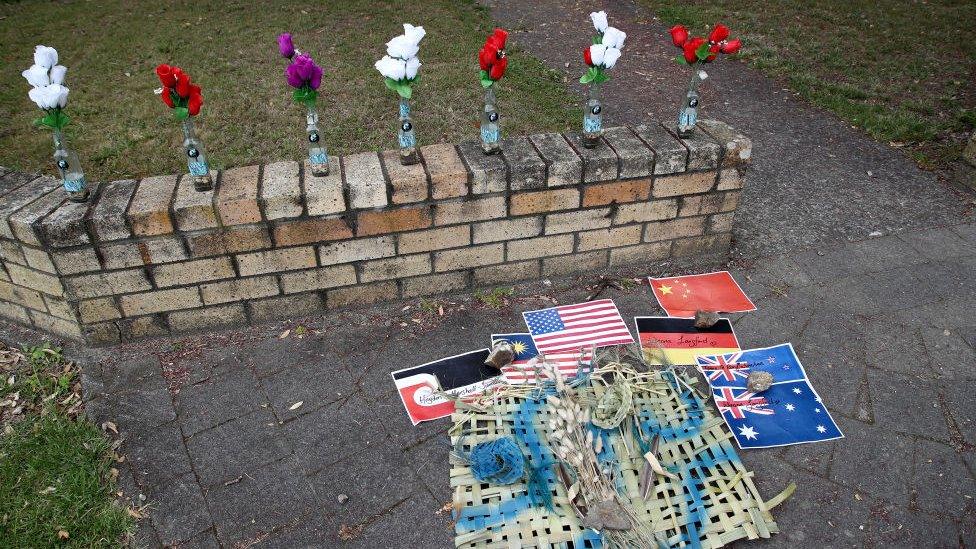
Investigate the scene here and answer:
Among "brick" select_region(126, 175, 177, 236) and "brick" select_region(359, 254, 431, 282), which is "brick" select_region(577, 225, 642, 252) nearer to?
"brick" select_region(359, 254, 431, 282)

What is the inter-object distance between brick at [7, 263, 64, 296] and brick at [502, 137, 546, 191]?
236 cm

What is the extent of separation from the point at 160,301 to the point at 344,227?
3.46ft

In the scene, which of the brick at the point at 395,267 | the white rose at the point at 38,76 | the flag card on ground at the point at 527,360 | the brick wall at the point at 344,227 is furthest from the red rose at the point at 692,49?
the white rose at the point at 38,76

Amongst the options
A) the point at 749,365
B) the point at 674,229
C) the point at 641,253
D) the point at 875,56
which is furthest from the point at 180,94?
the point at 875,56

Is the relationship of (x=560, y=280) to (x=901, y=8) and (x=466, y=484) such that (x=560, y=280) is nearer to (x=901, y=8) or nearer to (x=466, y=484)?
(x=466, y=484)

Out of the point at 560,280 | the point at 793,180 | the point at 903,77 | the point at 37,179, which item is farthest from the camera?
the point at 903,77

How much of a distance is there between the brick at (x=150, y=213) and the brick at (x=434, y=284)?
1.26m

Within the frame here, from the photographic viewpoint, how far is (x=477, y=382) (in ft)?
11.0

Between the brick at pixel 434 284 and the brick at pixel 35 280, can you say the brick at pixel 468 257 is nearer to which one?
the brick at pixel 434 284

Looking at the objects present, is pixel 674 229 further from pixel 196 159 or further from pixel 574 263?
pixel 196 159

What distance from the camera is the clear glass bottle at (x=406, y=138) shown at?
3467 millimetres

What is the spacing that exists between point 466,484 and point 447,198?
1472 mm

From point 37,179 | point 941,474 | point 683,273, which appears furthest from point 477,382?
point 37,179

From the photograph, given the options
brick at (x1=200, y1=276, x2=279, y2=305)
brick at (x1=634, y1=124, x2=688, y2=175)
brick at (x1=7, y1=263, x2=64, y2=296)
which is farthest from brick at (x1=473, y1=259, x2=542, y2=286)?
brick at (x1=7, y1=263, x2=64, y2=296)
